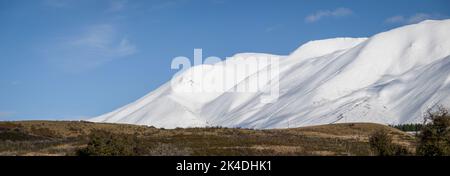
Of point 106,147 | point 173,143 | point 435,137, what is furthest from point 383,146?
point 173,143

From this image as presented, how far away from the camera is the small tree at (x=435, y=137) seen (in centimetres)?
3472

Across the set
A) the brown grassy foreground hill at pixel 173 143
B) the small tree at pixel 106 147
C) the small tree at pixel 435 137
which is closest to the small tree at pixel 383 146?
the small tree at pixel 435 137

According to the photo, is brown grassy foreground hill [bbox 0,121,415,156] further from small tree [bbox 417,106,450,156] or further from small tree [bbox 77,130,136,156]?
small tree [bbox 417,106,450,156]

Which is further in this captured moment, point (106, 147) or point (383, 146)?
point (383, 146)

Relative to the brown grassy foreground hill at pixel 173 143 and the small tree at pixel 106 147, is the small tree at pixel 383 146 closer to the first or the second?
the brown grassy foreground hill at pixel 173 143

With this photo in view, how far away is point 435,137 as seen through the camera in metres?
35.3

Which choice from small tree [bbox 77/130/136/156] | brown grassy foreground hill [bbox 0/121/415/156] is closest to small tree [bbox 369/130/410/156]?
brown grassy foreground hill [bbox 0/121/415/156]

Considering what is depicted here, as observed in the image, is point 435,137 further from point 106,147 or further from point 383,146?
point 106,147

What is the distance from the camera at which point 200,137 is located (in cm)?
6444
